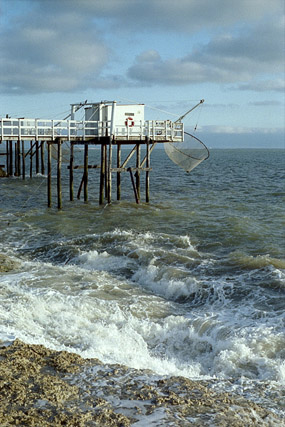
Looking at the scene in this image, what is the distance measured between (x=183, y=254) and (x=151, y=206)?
10278 millimetres

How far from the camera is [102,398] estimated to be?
21.6 ft

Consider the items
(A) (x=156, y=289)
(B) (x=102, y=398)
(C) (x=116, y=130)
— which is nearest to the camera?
(B) (x=102, y=398)

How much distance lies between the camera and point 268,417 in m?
6.50

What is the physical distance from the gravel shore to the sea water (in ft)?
2.48

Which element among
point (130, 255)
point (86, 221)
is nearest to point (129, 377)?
point (130, 255)

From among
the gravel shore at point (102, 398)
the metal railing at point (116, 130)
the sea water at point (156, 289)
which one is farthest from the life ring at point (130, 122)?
the gravel shore at point (102, 398)

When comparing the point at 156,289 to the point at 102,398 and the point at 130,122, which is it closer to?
the point at 102,398

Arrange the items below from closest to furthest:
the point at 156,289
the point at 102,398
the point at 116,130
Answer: the point at 102,398
the point at 156,289
the point at 116,130

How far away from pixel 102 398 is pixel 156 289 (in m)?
6.91

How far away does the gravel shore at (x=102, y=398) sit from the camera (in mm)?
5996

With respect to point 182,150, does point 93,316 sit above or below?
below

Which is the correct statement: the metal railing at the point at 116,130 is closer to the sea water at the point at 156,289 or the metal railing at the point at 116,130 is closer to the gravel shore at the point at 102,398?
the sea water at the point at 156,289

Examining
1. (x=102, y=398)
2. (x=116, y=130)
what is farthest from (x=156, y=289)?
(x=116, y=130)

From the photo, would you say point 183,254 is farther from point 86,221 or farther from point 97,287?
point 86,221
